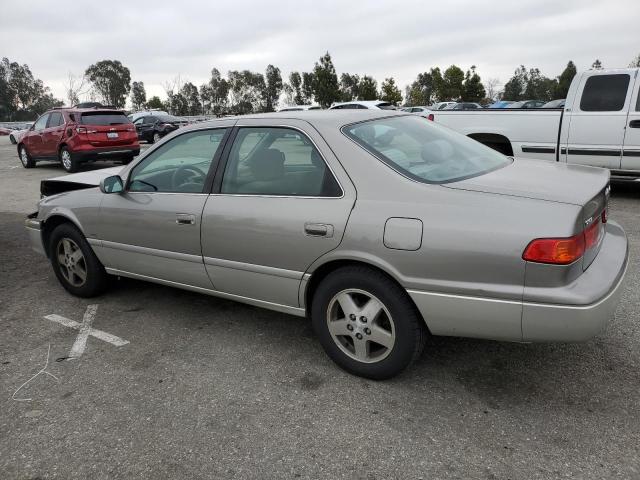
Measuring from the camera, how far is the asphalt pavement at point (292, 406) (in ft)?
7.66

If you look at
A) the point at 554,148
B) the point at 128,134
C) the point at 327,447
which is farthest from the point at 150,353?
the point at 128,134

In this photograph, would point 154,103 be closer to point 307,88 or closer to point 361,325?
point 307,88

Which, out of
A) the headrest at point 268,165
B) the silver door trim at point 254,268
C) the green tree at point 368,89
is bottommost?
the silver door trim at point 254,268

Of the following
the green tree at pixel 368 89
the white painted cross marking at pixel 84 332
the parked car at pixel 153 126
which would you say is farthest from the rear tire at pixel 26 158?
the green tree at pixel 368 89

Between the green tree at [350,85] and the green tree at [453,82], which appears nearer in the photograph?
the green tree at [453,82]

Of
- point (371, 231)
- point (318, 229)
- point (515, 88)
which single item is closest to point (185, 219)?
point (318, 229)

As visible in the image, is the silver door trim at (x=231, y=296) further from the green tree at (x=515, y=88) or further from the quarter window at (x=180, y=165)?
the green tree at (x=515, y=88)

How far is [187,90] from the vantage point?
7169cm

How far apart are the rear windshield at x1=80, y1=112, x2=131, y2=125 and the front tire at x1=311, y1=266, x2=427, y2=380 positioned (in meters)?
12.3

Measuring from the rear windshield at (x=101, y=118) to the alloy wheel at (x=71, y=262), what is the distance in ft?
32.7

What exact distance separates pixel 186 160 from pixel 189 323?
122 cm

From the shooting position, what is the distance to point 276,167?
3240 millimetres

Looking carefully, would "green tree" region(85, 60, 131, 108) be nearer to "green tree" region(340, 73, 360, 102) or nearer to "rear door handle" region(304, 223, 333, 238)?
"green tree" region(340, 73, 360, 102)

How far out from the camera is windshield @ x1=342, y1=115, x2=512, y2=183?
290cm
